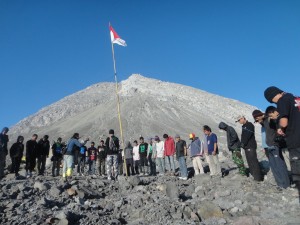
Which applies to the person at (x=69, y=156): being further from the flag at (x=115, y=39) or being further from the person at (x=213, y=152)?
the flag at (x=115, y=39)

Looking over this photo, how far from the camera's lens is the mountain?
182ft

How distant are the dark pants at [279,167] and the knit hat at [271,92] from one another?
3.66m

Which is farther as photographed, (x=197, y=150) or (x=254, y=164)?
(x=197, y=150)

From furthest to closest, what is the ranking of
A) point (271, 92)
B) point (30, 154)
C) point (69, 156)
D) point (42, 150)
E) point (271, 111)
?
point (42, 150), point (30, 154), point (69, 156), point (271, 111), point (271, 92)

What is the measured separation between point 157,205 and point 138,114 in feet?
182

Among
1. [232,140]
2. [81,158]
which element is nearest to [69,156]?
[81,158]

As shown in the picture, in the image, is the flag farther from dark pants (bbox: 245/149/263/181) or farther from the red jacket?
dark pants (bbox: 245/149/263/181)

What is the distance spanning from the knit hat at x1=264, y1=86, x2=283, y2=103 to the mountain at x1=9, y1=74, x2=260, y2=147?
43.0 m

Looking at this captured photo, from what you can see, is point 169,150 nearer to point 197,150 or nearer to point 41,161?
point 197,150

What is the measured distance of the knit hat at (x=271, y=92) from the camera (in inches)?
232

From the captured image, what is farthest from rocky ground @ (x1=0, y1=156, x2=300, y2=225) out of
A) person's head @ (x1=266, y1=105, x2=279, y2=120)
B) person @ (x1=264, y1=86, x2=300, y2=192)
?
person's head @ (x1=266, y1=105, x2=279, y2=120)

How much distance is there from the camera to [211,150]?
497 inches

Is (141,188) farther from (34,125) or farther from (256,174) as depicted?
(34,125)

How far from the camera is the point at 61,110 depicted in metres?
98.6
